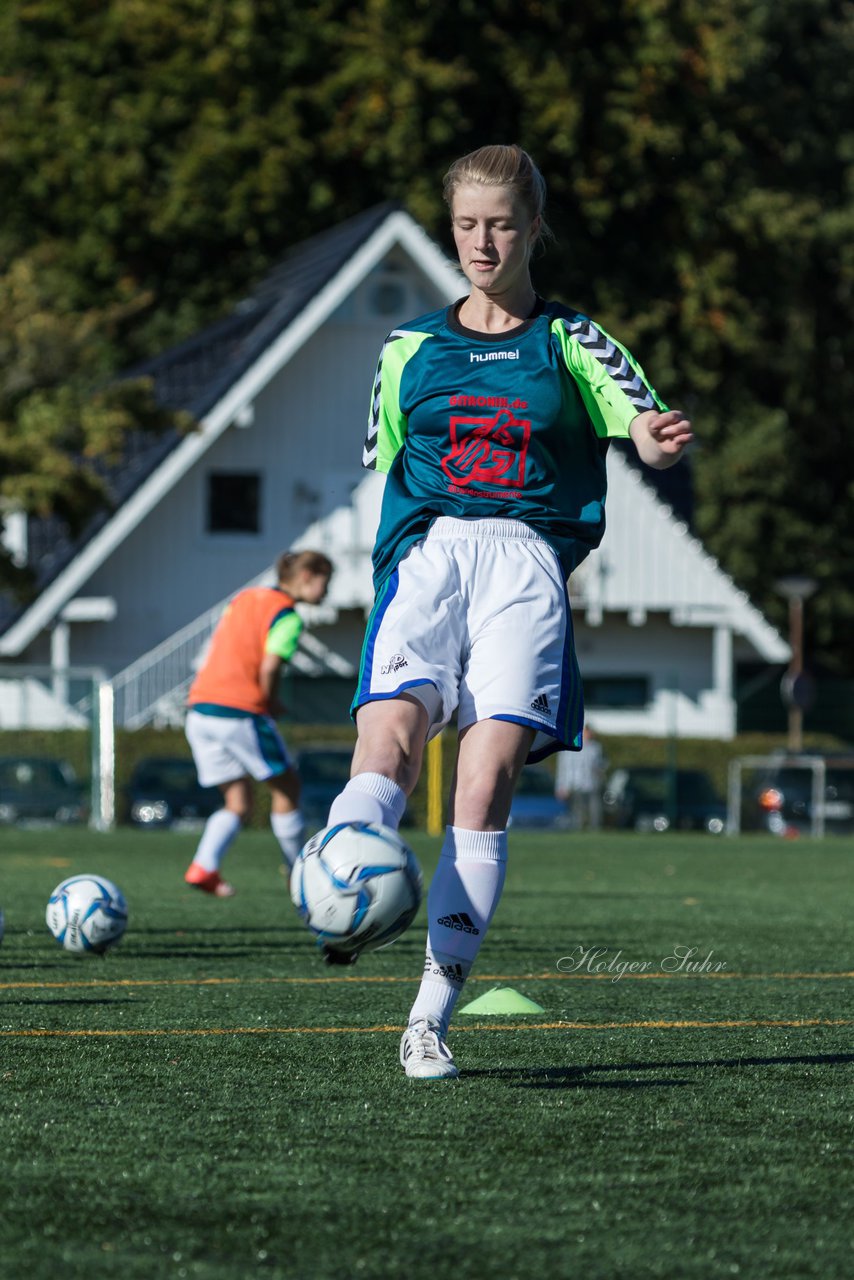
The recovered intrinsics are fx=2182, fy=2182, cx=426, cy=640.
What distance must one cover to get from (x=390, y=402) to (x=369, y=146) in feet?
106

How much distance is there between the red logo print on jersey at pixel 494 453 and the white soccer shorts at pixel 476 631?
100mm

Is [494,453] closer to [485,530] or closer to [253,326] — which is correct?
[485,530]

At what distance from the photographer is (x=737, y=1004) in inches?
261

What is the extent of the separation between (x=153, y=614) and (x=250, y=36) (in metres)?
9.66

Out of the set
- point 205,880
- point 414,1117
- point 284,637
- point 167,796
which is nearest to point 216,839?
point 205,880

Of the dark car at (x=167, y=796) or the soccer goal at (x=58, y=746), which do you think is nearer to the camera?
the soccer goal at (x=58, y=746)

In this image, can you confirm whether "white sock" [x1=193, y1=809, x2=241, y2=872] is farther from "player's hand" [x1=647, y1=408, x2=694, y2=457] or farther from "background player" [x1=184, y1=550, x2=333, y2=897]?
"player's hand" [x1=647, y1=408, x2=694, y2=457]

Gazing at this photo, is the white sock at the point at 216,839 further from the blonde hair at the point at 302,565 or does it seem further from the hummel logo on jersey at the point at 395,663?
the hummel logo on jersey at the point at 395,663

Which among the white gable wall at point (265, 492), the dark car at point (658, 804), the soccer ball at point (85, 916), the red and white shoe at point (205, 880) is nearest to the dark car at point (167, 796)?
the dark car at point (658, 804)

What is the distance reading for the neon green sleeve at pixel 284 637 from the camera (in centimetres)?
1131

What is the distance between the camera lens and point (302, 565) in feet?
37.3

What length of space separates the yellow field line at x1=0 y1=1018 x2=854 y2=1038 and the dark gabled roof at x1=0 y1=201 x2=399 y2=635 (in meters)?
28.1

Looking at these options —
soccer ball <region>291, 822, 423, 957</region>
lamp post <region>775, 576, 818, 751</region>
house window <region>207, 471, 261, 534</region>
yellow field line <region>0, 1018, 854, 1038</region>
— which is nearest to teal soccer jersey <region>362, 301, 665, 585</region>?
soccer ball <region>291, 822, 423, 957</region>

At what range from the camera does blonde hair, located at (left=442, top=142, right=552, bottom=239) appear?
495cm
